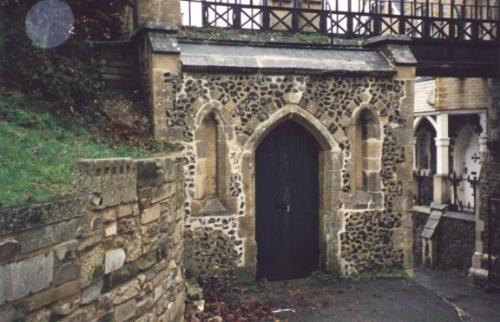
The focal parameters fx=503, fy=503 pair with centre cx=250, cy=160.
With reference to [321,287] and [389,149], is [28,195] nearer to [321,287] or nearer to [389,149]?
[321,287]

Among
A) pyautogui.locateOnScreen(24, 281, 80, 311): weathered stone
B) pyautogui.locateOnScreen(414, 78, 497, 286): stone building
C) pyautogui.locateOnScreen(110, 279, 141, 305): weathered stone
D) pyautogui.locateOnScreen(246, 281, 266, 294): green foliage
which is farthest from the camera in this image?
pyautogui.locateOnScreen(414, 78, 497, 286): stone building

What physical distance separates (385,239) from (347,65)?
143 inches

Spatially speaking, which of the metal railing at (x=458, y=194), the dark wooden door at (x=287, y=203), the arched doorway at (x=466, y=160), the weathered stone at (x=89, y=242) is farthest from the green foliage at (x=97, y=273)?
the arched doorway at (x=466, y=160)

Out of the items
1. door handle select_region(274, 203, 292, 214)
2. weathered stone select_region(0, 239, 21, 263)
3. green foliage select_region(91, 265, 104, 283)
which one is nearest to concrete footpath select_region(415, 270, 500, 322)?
door handle select_region(274, 203, 292, 214)

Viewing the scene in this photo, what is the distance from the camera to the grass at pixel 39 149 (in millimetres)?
3625

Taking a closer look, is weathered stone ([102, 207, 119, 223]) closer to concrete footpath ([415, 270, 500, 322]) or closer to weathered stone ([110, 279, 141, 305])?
weathered stone ([110, 279, 141, 305])

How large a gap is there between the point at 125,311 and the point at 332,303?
195 inches

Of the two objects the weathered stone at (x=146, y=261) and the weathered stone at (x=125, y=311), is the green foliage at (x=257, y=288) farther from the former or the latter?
the weathered stone at (x=125, y=311)

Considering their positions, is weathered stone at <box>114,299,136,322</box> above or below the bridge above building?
below

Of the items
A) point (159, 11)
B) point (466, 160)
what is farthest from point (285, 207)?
point (466, 160)

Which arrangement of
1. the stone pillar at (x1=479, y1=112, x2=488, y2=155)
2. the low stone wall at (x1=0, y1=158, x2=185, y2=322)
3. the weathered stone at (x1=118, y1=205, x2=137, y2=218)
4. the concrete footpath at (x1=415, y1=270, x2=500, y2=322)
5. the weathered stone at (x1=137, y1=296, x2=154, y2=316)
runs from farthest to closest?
the stone pillar at (x1=479, y1=112, x2=488, y2=155) < the concrete footpath at (x1=415, y1=270, x2=500, y2=322) < the weathered stone at (x1=137, y1=296, x2=154, y2=316) < the weathered stone at (x1=118, y1=205, x2=137, y2=218) < the low stone wall at (x1=0, y1=158, x2=185, y2=322)

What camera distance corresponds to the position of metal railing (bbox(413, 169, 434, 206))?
19875 millimetres

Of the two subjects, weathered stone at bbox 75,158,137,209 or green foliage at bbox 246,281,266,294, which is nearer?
weathered stone at bbox 75,158,137,209

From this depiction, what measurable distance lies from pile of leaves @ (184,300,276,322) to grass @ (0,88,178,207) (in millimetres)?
2442
